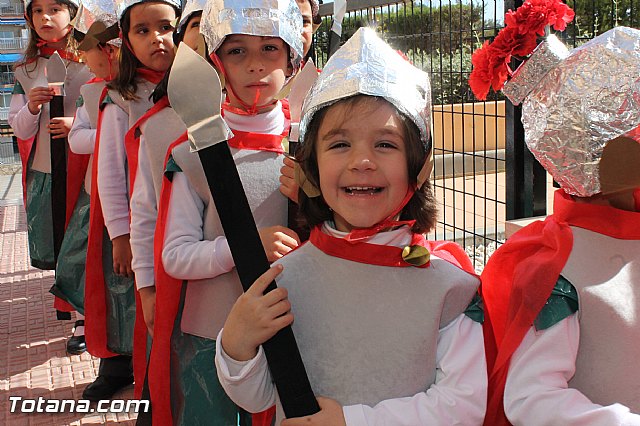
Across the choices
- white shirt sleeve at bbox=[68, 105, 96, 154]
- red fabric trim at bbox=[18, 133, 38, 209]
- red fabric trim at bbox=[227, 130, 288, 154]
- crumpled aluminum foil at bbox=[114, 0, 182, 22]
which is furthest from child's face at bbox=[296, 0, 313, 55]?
red fabric trim at bbox=[18, 133, 38, 209]

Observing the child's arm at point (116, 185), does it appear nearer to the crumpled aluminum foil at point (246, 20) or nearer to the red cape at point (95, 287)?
the red cape at point (95, 287)

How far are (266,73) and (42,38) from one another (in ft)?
8.56

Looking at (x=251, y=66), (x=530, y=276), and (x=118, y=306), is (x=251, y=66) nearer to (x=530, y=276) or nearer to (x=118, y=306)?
(x=530, y=276)

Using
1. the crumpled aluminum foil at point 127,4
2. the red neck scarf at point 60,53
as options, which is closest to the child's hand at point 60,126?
the red neck scarf at point 60,53

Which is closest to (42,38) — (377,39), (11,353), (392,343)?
(11,353)

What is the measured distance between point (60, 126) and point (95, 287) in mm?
943

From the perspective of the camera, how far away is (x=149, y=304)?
2.44m

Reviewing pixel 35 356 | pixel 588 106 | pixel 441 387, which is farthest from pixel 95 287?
pixel 588 106

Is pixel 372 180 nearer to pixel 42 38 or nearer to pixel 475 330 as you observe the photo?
pixel 475 330

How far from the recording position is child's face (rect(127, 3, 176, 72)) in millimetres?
2748

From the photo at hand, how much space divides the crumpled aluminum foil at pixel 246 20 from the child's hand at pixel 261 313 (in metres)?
0.86

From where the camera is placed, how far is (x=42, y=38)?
4.18m

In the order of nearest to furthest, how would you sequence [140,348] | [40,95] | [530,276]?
[530,276]
[140,348]
[40,95]

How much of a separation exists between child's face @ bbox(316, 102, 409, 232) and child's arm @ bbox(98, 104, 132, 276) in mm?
1674
